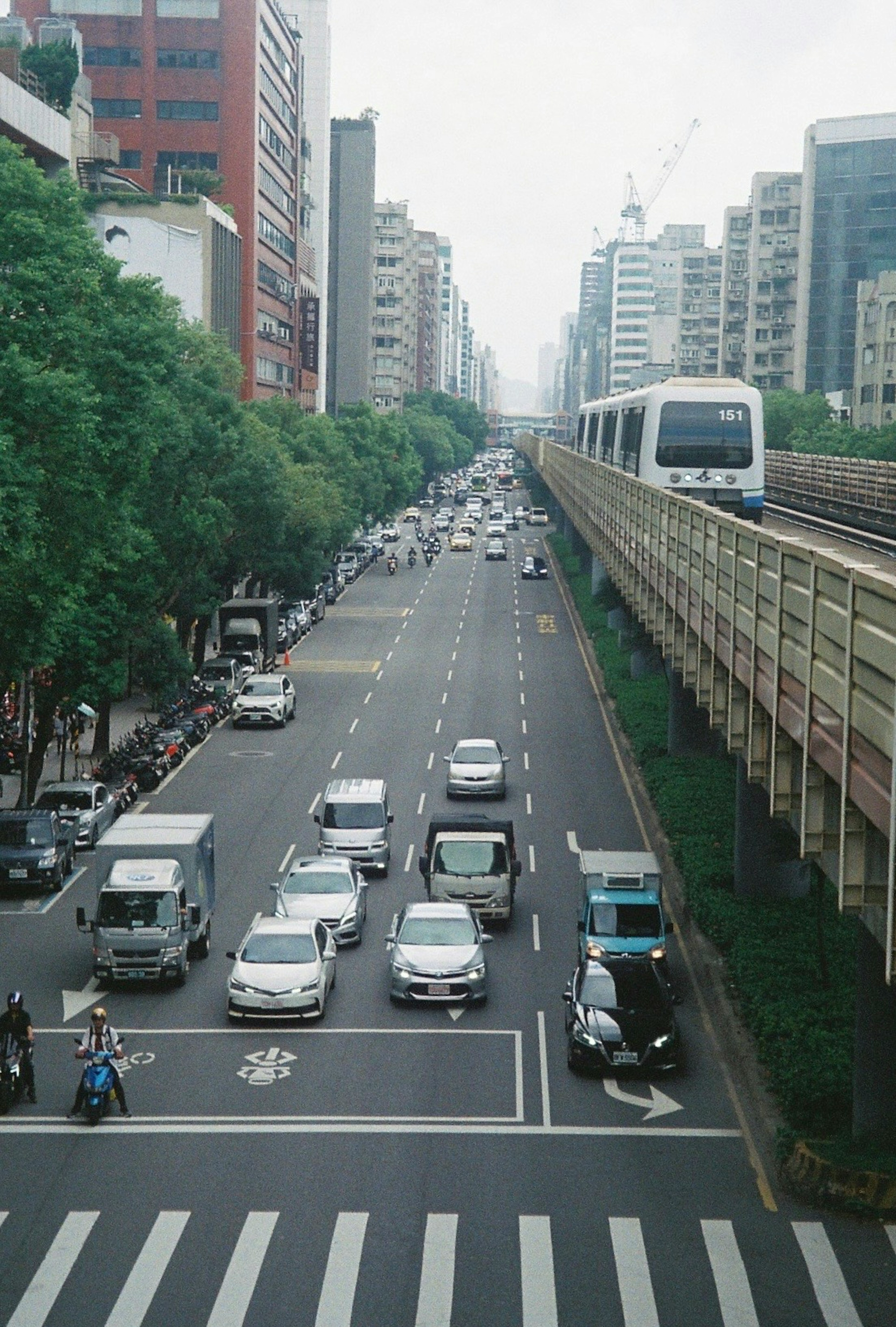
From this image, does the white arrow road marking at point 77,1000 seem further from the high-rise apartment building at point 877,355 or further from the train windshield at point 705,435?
the high-rise apartment building at point 877,355

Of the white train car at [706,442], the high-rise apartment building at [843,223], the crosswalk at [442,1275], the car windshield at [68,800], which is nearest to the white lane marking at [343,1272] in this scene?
the crosswalk at [442,1275]

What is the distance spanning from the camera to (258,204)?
117 m

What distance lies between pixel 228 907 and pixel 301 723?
933 inches

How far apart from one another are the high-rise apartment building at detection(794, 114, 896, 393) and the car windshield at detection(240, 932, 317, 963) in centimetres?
13790

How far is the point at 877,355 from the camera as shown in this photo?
396ft

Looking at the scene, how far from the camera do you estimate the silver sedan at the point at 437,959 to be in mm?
29344

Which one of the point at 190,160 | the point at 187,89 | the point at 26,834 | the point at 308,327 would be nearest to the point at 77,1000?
the point at 26,834

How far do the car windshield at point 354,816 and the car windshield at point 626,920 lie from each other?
976 centimetres

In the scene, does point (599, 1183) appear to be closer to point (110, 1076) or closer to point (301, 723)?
point (110, 1076)

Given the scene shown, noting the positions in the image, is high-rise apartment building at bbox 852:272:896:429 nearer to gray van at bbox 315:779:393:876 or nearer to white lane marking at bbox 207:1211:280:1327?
gray van at bbox 315:779:393:876

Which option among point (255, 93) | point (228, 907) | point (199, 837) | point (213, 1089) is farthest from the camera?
point (255, 93)

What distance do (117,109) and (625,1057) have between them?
10127 centimetres

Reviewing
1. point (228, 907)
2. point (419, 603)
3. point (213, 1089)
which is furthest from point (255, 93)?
point (213, 1089)

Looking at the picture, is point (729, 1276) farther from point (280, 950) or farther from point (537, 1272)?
point (280, 950)
